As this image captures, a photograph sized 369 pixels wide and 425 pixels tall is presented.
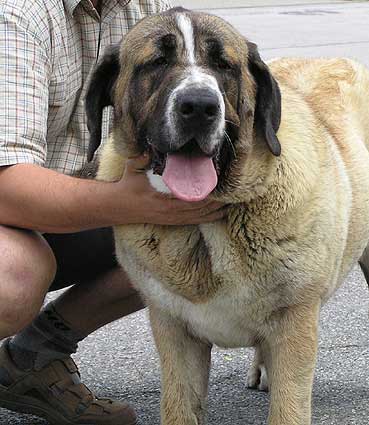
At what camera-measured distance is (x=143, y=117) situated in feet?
9.71

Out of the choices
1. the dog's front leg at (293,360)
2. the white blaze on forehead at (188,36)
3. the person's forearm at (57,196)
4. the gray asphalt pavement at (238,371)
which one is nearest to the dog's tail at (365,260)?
the gray asphalt pavement at (238,371)

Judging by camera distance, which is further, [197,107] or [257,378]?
[257,378]

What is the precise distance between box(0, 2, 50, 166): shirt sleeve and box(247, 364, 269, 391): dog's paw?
1337mm

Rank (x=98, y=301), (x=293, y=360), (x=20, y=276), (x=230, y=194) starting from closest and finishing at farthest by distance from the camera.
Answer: (x=230, y=194) → (x=293, y=360) → (x=20, y=276) → (x=98, y=301)

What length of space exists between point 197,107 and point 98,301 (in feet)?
4.35

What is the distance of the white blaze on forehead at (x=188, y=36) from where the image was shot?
2.87 meters

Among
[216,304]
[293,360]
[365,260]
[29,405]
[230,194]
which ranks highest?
[230,194]

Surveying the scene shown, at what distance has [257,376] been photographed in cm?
406

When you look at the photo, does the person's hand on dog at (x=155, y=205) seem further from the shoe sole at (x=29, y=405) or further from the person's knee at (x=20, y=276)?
the shoe sole at (x=29, y=405)

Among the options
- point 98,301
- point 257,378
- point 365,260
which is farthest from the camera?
point 257,378

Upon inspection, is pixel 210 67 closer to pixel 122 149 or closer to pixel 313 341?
pixel 122 149

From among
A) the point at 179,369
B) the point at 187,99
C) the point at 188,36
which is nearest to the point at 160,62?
the point at 188,36

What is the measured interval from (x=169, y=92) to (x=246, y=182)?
1.32 ft

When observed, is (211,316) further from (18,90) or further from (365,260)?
(365,260)
